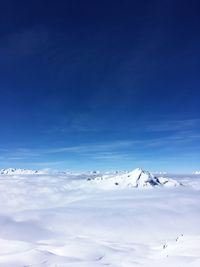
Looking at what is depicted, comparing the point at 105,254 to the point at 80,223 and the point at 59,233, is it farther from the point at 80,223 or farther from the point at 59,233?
the point at 80,223

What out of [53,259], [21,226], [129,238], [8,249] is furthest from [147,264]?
[21,226]

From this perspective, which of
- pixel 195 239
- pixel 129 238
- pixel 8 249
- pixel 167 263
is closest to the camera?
pixel 167 263

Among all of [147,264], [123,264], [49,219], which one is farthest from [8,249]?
[49,219]

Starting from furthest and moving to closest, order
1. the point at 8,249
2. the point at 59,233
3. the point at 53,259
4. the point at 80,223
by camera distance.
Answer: the point at 80,223, the point at 59,233, the point at 8,249, the point at 53,259

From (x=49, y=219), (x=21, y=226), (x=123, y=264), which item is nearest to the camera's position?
(x=123, y=264)

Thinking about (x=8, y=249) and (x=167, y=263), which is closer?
(x=167, y=263)

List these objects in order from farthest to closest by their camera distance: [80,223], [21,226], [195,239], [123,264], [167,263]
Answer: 1. [80,223]
2. [21,226]
3. [195,239]
4. [123,264]
5. [167,263]

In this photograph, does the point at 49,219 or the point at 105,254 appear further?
the point at 49,219

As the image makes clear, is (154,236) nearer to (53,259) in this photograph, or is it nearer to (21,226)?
(21,226)

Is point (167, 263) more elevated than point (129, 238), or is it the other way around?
point (167, 263)
